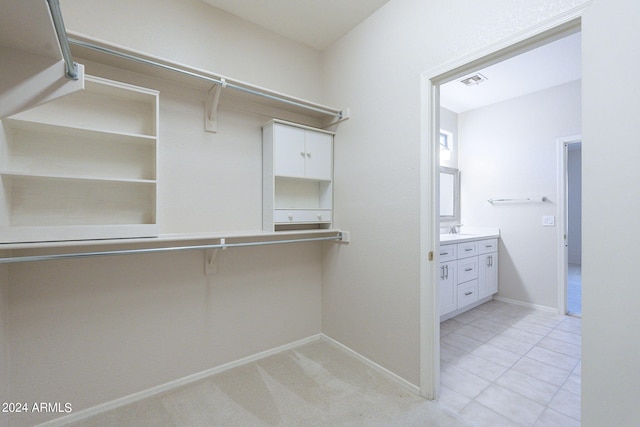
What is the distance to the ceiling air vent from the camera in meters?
3.10

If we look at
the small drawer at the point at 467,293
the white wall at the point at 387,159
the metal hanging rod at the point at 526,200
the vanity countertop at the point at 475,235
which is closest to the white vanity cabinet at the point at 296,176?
the white wall at the point at 387,159

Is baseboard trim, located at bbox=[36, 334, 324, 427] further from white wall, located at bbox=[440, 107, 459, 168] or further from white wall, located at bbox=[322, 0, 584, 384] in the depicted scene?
white wall, located at bbox=[440, 107, 459, 168]

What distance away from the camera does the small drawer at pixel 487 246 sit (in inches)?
138

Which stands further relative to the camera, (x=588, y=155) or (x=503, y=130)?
(x=503, y=130)

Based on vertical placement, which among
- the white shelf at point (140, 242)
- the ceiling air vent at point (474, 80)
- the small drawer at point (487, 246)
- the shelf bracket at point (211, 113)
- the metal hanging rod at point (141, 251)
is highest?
the ceiling air vent at point (474, 80)

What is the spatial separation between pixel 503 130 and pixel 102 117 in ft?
14.3

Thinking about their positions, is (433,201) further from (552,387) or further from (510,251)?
(510,251)

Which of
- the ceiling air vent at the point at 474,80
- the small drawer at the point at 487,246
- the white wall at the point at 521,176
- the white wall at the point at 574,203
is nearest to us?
the ceiling air vent at the point at 474,80

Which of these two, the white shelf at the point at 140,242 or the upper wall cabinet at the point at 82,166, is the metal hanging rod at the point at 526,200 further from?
the upper wall cabinet at the point at 82,166

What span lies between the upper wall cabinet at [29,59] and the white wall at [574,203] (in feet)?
26.4

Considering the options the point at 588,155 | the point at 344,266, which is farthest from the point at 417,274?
the point at 588,155

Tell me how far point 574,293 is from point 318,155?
433 cm

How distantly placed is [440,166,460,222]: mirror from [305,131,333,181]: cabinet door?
213cm

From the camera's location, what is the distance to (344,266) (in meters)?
2.46
